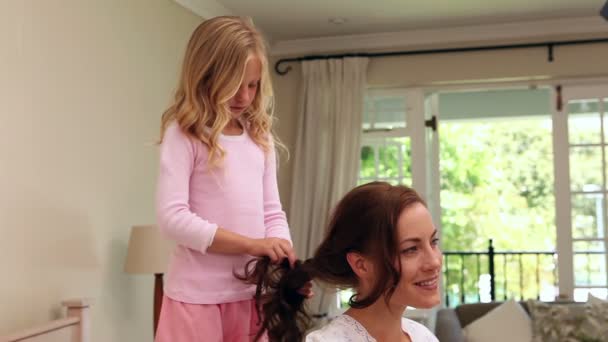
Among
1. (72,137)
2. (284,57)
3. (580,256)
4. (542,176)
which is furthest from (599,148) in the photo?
(542,176)

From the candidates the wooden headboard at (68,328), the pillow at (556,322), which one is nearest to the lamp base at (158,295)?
the wooden headboard at (68,328)

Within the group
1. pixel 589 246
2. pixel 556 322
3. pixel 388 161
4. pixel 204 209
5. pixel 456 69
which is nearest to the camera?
pixel 204 209

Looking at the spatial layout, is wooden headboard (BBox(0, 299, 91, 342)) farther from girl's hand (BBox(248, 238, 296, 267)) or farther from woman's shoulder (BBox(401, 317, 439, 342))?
woman's shoulder (BBox(401, 317, 439, 342))

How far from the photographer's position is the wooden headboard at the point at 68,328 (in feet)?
8.00

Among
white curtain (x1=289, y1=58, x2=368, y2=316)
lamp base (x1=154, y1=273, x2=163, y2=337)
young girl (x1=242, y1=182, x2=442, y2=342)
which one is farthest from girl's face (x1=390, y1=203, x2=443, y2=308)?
white curtain (x1=289, y1=58, x2=368, y2=316)

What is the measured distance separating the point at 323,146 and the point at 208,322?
3.61 metres

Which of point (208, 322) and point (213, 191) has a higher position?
point (213, 191)

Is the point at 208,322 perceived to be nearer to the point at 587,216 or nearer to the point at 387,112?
the point at 387,112

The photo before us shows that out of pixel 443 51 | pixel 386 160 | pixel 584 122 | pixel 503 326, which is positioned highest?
pixel 443 51

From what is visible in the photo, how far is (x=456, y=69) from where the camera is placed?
16.7 ft

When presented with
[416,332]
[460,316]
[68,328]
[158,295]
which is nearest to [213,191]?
[416,332]

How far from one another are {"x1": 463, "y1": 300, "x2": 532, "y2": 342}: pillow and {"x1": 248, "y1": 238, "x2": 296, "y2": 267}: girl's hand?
9.90ft

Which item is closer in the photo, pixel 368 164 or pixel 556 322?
pixel 556 322

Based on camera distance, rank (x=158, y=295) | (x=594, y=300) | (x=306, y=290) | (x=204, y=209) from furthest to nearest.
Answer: (x=594, y=300)
(x=158, y=295)
(x=204, y=209)
(x=306, y=290)
